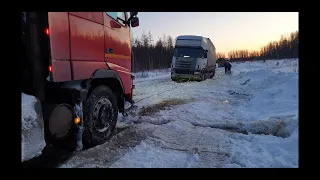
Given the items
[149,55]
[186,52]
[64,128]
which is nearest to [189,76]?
[186,52]

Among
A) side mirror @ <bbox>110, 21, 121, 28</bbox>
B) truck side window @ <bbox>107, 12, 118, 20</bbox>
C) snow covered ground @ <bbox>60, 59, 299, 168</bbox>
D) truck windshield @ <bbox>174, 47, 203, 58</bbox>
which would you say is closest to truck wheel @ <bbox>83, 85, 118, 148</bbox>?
snow covered ground @ <bbox>60, 59, 299, 168</bbox>

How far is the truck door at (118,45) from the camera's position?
502 cm

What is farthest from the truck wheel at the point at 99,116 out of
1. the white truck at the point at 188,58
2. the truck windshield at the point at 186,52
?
the truck windshield at the point at 186,52

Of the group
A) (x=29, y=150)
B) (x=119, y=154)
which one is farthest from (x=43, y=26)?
(x=119, y=154)

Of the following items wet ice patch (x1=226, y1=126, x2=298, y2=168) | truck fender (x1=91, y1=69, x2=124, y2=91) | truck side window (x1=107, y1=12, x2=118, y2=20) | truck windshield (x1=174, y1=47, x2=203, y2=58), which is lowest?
wet ice patch (x1=226, y1=126, x2=298, y2=168)

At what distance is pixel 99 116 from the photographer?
15.4 ft

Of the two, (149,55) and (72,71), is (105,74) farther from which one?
(149,55)

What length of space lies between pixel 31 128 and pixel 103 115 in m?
1.71

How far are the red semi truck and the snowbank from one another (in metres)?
0.27

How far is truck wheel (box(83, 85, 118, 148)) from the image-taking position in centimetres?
438

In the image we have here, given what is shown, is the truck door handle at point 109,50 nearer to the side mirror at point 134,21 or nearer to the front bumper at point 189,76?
the side mirror at point 134,21

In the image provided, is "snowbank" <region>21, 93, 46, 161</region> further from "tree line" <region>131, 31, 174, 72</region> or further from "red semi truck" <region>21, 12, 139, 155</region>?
"tree line" <region>131, 31, 174, 72</region>

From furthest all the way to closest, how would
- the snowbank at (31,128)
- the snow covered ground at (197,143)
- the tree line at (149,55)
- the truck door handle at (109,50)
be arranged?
the tree line at (149,55)
the truck door handle at (109,50)
the snow covered ground at (197,143)
the snowbank at (31,128)

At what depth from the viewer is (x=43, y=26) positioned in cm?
357
